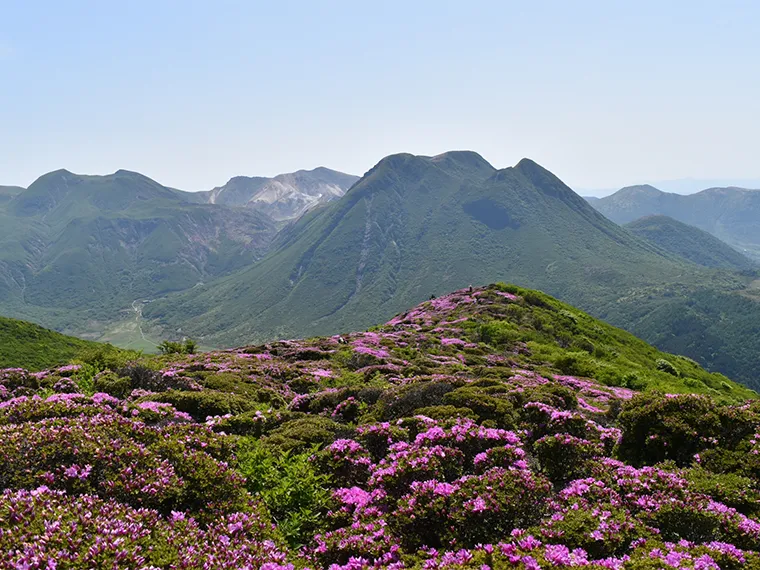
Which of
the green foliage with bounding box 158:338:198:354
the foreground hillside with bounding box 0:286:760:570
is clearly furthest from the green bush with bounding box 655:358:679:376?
the green foliage with bounding box 158:338:198:354

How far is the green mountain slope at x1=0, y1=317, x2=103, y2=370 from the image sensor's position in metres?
37.8

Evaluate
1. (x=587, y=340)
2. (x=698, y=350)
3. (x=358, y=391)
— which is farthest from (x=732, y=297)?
(x=358, y=391)

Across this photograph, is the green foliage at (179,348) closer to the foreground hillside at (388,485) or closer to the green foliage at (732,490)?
the foreground hillside at (388,485)

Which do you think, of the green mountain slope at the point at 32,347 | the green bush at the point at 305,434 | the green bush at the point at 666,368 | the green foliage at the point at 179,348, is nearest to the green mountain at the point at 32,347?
the green mountain slope at the point at 32,347

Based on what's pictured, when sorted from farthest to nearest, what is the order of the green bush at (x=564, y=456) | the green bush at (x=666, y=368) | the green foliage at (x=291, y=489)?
the green bush at (x=666, y=368) < the green bush at (x=564, y=456) < the green foliage at (x=291, y=489)

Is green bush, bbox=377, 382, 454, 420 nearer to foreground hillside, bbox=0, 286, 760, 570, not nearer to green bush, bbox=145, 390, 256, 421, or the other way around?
foreground hillside, bbox=0, 286, 760, 570

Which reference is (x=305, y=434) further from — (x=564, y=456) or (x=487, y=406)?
(x=564, y=456)

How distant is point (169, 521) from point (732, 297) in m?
212

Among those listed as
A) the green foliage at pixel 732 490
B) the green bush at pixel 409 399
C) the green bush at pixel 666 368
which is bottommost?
the green bush at pixel 666 368

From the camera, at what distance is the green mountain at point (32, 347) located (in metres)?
37.8

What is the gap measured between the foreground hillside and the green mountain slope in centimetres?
3231

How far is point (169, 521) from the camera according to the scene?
258 inches

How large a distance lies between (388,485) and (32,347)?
47.3 m

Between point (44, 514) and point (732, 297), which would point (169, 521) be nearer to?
point (44, 514)
